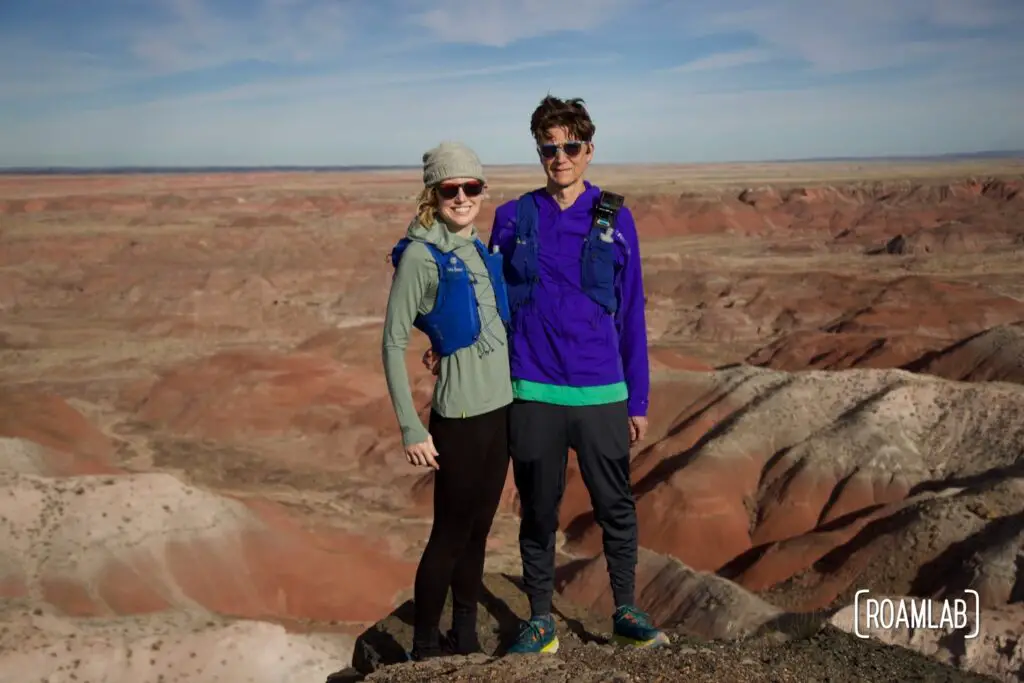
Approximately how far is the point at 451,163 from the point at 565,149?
0.56m

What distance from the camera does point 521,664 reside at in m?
3.94

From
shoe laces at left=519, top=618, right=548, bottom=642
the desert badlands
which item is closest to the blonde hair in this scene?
the desert badlands

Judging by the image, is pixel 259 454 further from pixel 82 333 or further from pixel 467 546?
pixel 467 546

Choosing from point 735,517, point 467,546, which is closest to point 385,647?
point 467,546

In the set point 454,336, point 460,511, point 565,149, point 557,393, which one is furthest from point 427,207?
point 460,511

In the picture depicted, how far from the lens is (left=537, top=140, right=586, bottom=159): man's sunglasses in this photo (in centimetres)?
396

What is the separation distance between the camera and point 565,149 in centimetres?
398

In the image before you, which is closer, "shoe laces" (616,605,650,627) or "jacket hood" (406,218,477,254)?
"jacket hood" (406,218,477,254)

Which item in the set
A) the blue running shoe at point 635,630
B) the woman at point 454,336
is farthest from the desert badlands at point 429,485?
the woman at point 454,336

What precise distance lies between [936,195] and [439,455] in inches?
3493

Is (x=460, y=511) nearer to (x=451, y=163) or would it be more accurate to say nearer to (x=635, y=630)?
(x=635, y=630)

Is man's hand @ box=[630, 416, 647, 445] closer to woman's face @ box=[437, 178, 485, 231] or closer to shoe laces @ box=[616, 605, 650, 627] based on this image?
shoe laces @ box=[616, 605, 650, 627]

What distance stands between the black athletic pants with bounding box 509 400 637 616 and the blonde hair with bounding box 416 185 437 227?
95 centimetres

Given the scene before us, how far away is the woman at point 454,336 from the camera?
379 centimetres
